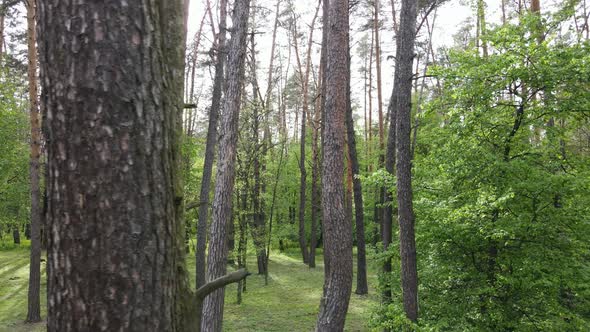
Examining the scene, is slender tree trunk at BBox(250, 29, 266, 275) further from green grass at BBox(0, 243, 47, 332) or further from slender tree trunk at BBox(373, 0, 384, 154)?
green grass at BBox(0, 243, 47, 332)

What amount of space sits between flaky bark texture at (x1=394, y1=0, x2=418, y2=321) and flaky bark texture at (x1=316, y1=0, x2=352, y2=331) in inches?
49.3

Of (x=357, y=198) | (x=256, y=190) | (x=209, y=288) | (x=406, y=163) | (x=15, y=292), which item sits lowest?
(x=15, y=292)

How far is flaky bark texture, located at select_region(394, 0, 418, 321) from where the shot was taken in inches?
280

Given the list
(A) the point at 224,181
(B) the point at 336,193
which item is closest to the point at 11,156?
(A) the point at 224,181

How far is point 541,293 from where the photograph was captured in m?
6.43

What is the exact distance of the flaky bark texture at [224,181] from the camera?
7691 mm

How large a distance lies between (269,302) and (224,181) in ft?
27.5

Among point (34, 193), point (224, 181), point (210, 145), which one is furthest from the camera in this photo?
point (210, 145)

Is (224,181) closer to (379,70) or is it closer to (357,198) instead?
(357,198)

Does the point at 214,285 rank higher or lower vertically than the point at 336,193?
lower

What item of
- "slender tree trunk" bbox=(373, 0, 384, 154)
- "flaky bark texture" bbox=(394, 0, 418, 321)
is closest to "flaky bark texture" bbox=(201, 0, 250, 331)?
"flaky bark texture" bbox=(394, 0, 418, 321)

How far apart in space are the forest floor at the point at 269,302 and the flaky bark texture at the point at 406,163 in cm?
204

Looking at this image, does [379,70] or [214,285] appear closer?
[214,285]

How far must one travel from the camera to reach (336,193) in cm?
646
